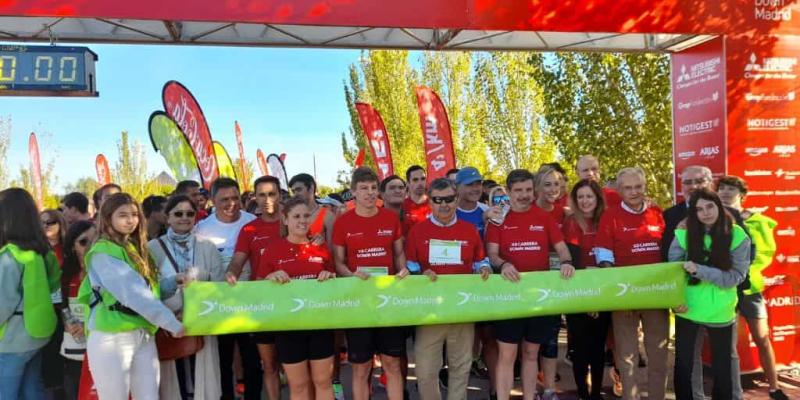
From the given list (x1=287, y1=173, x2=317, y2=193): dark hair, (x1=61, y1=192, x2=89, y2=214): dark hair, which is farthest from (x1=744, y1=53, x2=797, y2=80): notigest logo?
(x1=61, y1=192, x2=89, y2=214): dark hair

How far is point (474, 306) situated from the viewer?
4355 millimetres

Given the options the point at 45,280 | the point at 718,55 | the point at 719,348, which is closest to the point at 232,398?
the point at 45,280

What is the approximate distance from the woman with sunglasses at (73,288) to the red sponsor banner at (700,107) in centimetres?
560

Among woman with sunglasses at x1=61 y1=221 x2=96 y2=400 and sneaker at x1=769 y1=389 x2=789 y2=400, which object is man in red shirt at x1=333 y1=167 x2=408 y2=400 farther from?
sneaker at x1=769 y1=389 x2=789 y2=400

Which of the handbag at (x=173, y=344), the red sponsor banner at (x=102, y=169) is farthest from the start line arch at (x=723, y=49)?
the red sponsor banner at (x=102, y=169)

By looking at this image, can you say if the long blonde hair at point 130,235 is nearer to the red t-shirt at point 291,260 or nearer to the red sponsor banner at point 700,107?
the red t-shirt at point 291,260

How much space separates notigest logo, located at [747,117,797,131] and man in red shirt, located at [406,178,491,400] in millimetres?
3220

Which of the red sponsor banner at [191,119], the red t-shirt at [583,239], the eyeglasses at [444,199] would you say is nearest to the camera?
the eyeglasses at [444,199]

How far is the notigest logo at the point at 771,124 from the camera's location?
221 inches

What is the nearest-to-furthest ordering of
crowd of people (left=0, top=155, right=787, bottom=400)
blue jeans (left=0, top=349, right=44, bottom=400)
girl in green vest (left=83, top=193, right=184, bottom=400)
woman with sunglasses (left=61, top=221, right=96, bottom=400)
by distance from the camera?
girl in green vest (left=83, top=193, right=184, bottom=400) → crowd of people (left=0, top=155, right=787, bottom=400) → blue jeans (left=0, top=349, right=44, bottom=400) → woman with sunglasses (left=61, top=221, right=96, bottom=400)

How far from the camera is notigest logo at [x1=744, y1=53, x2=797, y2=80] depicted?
5.64 meters

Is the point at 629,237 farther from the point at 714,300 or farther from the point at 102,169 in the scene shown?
the point at 102,169

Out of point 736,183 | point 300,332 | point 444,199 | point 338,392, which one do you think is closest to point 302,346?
point 300,332

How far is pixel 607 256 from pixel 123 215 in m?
3.59
